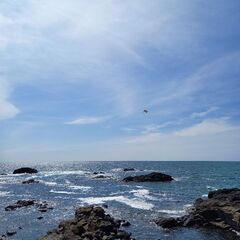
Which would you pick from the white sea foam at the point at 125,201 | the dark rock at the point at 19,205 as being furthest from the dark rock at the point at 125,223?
the dark rock at the point at 19,205

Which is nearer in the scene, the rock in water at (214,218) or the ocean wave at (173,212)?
the rock in water at (214,218)

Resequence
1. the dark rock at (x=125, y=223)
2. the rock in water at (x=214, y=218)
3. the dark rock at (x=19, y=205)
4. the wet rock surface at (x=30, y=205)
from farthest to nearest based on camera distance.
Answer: the dark rock at (x=19, y=205) → the wet rock surface at (x=30, y=205) → the dark rock at (x=125, y=223) → the rock in water at (x=214, y=218)

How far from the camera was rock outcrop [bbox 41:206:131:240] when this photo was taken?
40406mm

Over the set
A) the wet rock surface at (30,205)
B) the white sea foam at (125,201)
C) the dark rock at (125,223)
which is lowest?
the dark rock at (125,223)

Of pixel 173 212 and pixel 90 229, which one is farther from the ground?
pixel 173 212

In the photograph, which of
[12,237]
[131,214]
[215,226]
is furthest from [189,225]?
[12,237]

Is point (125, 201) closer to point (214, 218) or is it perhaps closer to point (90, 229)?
point (214, 218)

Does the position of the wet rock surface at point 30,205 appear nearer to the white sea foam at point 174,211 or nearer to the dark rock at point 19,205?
the dark rock at point 19,205

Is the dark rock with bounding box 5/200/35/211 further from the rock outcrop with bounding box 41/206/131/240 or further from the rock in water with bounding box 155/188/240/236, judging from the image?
the rock in water with bounding box 155/188/240/236

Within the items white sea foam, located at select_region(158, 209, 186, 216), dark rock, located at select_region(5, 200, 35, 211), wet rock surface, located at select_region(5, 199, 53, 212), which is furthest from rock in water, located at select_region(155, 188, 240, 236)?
dark rock, located at select_region(5, 200, 35, 211)

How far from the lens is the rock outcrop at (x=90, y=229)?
4041 cm

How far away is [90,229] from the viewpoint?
141ft

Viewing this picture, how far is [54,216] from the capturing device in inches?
2260

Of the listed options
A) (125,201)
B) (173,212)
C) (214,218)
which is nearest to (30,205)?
(125,201)
